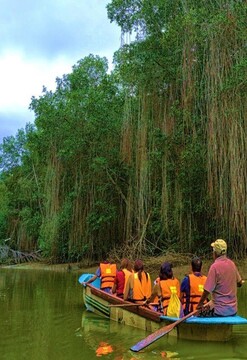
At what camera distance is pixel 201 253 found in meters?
15.8

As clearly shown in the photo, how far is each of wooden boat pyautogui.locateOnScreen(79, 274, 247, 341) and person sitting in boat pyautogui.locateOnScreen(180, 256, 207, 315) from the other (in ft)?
1.24

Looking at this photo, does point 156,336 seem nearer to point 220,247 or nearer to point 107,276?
point 220,247

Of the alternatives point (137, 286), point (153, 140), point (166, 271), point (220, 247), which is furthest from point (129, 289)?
point (153, 140)

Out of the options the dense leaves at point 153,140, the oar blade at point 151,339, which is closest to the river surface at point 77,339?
the oar blade at point 151,339

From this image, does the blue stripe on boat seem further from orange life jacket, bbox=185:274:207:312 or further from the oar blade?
orange life jacket, bbox=185:274:207:312

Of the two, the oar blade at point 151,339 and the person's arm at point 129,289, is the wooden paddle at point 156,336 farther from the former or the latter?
the person's arm at point 129,289

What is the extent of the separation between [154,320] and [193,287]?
734 millimetres

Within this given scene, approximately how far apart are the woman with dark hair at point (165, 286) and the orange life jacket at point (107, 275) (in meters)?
2.51

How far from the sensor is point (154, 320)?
6293 millimetres

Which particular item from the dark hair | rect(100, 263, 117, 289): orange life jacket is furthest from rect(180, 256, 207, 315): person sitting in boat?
rect(100, 263, 117, 289): orange life jacket

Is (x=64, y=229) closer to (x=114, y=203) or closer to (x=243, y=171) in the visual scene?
(x=114, y=203)

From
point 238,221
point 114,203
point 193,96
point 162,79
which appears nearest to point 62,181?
point 114,203

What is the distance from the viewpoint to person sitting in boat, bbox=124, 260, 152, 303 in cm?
708

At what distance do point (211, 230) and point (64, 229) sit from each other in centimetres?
798
